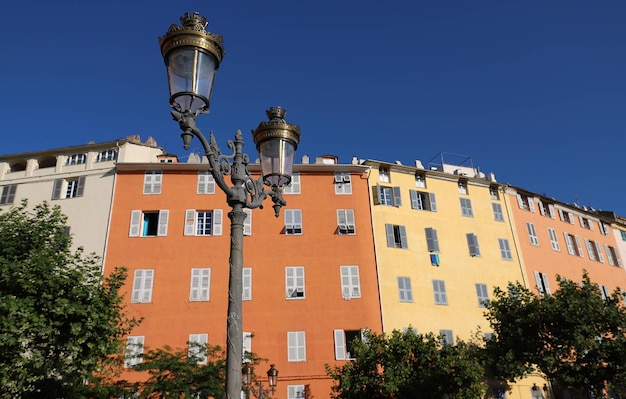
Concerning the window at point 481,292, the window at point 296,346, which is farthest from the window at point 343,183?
the window at point 481,292

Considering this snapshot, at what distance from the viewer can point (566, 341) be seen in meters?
22.6

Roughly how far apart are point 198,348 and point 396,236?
1234cm

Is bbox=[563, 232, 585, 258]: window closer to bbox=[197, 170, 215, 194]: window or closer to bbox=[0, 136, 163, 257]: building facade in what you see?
bbox=[197, 170, 215, 194]: window

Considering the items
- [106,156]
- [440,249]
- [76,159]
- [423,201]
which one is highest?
[76,159]

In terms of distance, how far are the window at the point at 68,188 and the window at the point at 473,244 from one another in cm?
2242

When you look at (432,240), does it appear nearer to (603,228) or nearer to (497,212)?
(497,212)

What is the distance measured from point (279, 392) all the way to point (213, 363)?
3.95m

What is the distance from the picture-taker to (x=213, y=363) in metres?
22.4

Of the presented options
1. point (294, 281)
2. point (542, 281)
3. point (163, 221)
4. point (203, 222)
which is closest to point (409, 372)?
point (294, 281)

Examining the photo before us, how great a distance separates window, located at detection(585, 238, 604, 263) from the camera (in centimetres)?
3747

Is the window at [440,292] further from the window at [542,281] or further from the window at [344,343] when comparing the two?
the window at [542,281]

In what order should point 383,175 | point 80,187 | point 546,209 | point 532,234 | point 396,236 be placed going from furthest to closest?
point 546,209 → point 532,234 → point 383,175 → point 396,236 → point 80,187

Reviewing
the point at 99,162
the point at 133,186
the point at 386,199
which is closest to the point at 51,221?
the point at 133,186

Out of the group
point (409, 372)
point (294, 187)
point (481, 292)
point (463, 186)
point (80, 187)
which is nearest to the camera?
point (409, 372)
